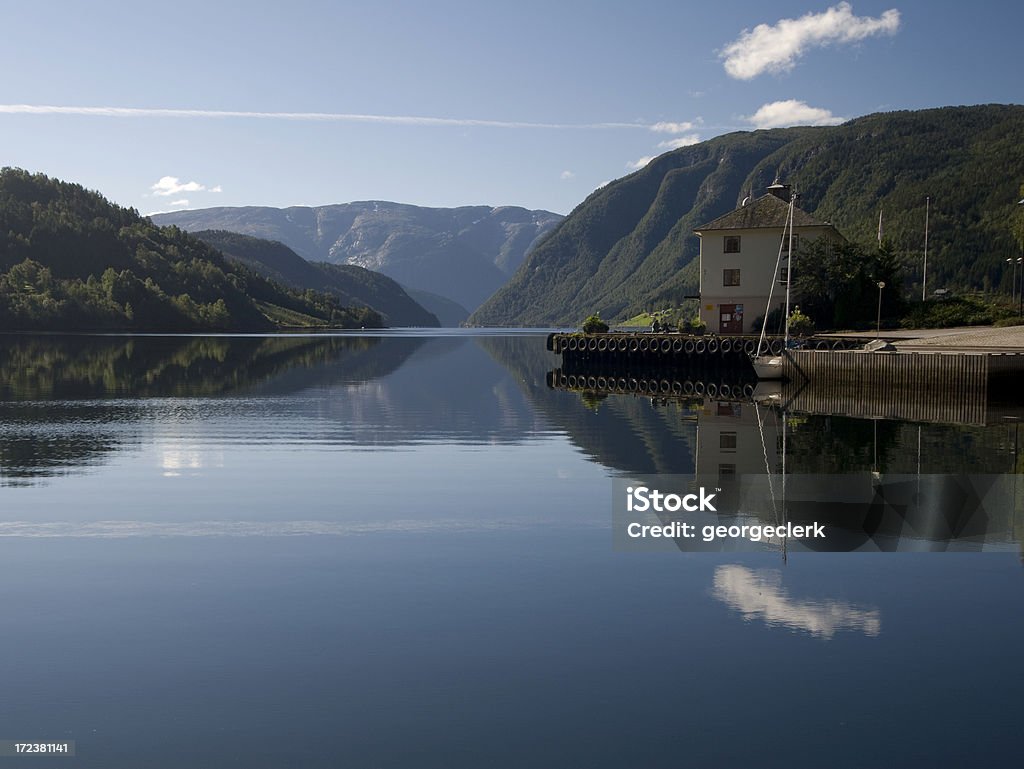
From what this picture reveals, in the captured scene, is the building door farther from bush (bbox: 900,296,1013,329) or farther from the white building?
bush (bbox: 900,296,1013,329)

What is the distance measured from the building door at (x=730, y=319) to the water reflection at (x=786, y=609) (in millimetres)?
71129

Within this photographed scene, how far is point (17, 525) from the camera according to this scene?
20406mm

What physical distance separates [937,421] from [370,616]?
3193 cm

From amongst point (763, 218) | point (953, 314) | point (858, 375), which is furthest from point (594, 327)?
point (858, 375)

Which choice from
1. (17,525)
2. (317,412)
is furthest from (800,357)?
(17,525)

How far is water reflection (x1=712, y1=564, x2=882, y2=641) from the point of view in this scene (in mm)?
13810

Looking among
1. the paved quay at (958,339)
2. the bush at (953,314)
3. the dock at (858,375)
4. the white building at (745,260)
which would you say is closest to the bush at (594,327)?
the dock at (858,375)

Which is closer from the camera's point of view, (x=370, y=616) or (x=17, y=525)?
(x=370, y=616)

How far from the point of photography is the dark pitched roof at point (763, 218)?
84.9 metres

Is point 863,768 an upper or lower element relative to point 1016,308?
lower

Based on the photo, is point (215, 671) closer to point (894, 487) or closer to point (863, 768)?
point (863, 768)

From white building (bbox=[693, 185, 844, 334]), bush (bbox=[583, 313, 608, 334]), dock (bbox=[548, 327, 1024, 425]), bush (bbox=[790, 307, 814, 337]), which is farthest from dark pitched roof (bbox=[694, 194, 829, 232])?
bush (bbox=[790, 307, 814, 337])

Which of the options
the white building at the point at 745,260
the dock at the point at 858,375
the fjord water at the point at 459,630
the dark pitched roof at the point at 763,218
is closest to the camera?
the fjord water at the point at 459,630

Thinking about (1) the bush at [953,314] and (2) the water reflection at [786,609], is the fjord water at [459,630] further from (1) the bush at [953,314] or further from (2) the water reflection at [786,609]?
(1) the bush at [953,314]
